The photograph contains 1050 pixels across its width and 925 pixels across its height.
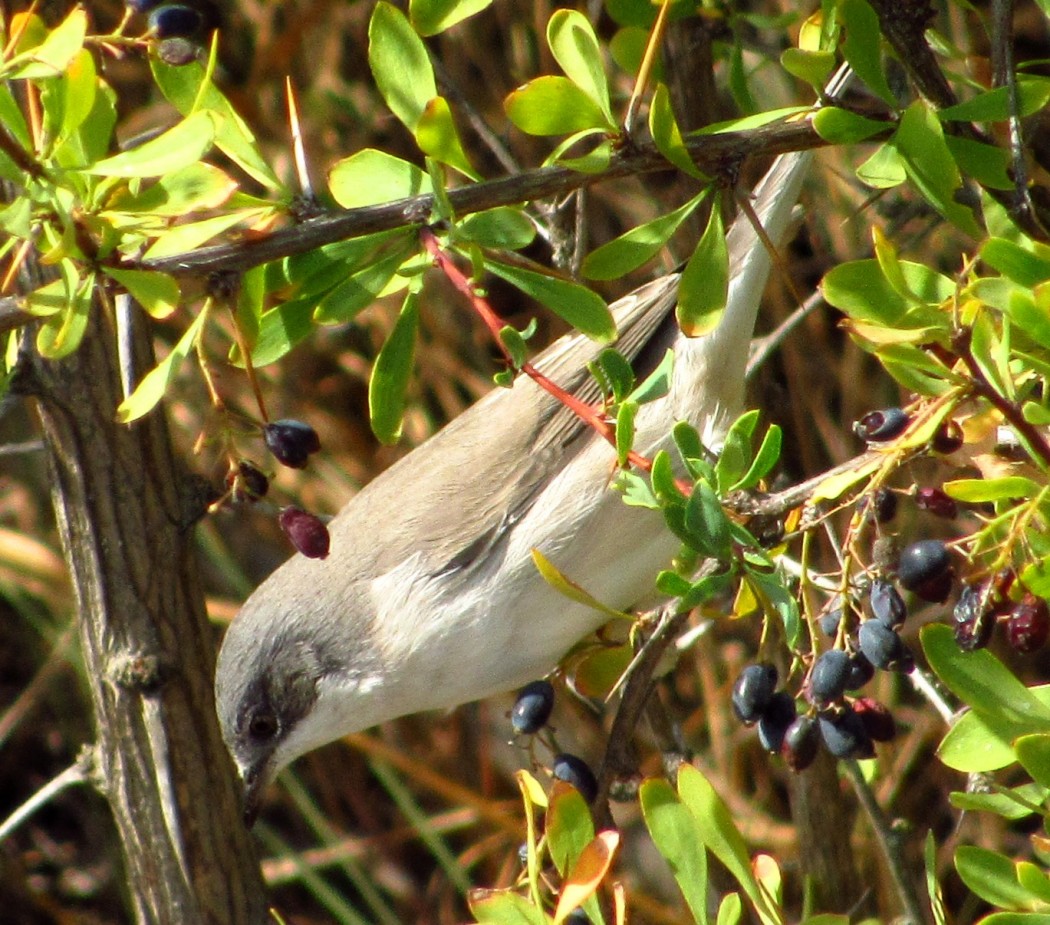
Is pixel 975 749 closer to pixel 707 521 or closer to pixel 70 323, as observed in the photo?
pixel 707 521

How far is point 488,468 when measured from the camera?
2.78 m

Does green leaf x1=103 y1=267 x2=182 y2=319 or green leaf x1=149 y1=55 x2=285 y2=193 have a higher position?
green leaf x1=149 y1=55 x2=285 y2=193

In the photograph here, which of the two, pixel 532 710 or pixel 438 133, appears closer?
pixel 438 133

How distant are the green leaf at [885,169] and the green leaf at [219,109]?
Answer: 65cm

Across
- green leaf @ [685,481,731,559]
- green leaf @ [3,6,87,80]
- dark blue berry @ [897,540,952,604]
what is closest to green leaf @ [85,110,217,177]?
green leaf @ [3,6,87,80]

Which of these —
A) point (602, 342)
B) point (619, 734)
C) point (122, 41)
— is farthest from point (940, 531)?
point (122, 41)

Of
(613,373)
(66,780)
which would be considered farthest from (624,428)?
(66,780)

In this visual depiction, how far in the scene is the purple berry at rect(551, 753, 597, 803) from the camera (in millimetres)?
1918

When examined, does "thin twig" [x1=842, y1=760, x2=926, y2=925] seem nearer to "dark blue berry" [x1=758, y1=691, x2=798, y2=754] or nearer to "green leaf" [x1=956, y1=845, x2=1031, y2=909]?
"dark blue berry" [x1=758, y1=691, x2=798, y2=754]

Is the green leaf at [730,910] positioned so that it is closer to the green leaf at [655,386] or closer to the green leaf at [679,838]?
the green leaf at [679,838]

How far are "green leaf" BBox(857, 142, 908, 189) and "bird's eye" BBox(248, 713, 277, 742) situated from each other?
66.2 inches

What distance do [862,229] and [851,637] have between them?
6.32 feet

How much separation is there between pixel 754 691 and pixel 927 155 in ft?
2.08

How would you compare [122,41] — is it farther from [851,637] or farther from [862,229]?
[862,229]
